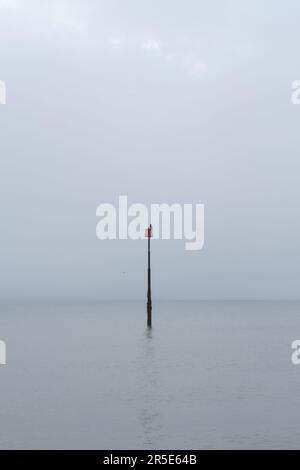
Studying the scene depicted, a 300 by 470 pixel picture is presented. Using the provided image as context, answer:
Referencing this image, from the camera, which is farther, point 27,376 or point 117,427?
point 27,376

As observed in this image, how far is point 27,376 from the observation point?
45.2 metres

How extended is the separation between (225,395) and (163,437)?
12.5 meters

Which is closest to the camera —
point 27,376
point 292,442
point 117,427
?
point 292,442

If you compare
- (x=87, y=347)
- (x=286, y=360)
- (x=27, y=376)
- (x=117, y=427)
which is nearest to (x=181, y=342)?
(x=87, y=347)

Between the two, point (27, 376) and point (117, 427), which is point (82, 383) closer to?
point (27, 376)

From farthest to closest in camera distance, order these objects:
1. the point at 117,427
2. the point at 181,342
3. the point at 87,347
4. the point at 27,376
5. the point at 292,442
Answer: the point at 181,342 < the point at 87,347 < the point at 27,376 < the point at 117,427 < the point at 292,442
